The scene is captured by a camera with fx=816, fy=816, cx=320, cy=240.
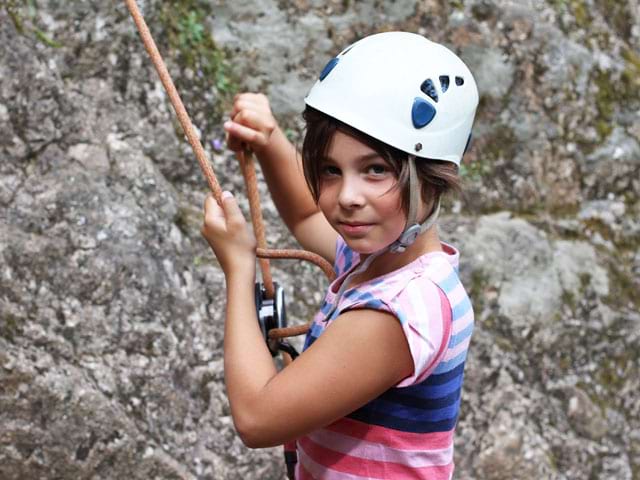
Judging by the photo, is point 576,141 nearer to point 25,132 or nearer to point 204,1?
point 204,1

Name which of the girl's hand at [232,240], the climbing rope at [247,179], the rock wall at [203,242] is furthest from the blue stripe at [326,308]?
the rock wall at [203,242]

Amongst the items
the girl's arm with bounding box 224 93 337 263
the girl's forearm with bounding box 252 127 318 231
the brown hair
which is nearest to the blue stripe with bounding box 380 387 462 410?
the brown hair

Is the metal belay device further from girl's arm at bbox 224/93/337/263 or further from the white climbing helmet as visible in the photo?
the white climbing helmet

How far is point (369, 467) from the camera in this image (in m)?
2.11

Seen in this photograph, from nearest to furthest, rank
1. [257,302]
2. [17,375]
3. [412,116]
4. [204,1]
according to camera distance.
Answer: [412,116] < [257,302] < [17,375] < [204,1]

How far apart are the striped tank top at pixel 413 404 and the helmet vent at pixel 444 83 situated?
1.41 ft

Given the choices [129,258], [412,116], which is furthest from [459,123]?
[129,258]

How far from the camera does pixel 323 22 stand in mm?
4387

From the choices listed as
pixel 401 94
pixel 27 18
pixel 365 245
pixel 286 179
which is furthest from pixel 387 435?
pixel 27 18

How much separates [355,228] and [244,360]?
1.40ft

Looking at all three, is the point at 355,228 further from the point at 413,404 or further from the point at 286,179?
the point at 286,179

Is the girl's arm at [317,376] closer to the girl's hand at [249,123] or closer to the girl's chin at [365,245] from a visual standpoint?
the girl's chin at [365,245]

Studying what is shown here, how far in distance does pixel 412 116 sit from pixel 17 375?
80.7 inches

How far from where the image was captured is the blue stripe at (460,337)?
6.73 ft
